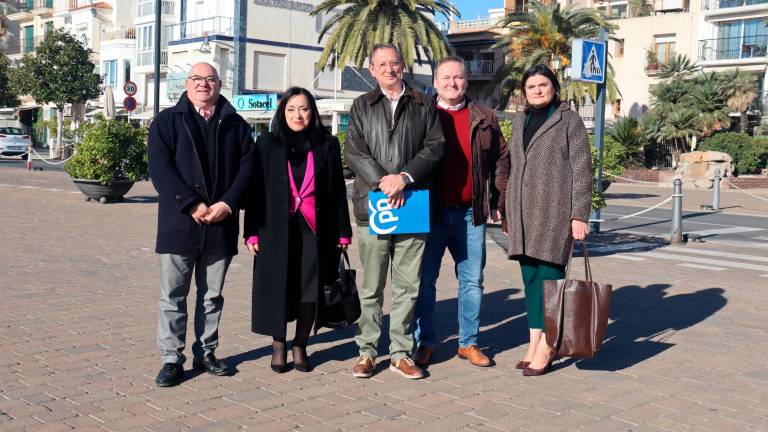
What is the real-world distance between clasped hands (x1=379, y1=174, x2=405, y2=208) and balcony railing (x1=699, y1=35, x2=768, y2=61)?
1748 inches

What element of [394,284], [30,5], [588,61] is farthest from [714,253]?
[30,5]

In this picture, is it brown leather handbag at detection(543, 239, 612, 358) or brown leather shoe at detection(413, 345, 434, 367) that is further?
brown leather shoe at detection(413, 345, 434, 367)

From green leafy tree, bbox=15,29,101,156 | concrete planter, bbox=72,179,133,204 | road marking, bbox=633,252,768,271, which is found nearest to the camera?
road marking, bbox=633,252,768,271

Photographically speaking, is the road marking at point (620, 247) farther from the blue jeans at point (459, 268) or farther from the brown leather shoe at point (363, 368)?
the brown leather shoe at point (363, 368)

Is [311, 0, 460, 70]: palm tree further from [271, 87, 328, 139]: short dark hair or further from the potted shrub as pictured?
[271, 87, 328, 139]: short dark hair

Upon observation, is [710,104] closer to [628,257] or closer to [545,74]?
[628,257]

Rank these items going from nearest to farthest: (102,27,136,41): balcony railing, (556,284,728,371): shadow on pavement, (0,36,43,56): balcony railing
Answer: (556,284,728,371): shadow on pavement < (102,27,136,41): balcony railing < (0,36,43,56): balcony railing

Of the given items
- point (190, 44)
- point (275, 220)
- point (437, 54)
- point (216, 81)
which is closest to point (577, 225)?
point (275, 220)

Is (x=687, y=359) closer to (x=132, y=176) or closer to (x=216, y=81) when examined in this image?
(x=216, y=81)

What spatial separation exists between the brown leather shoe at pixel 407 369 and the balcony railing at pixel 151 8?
164ft

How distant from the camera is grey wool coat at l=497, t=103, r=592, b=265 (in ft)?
18.1

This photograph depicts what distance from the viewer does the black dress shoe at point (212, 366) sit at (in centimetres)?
539

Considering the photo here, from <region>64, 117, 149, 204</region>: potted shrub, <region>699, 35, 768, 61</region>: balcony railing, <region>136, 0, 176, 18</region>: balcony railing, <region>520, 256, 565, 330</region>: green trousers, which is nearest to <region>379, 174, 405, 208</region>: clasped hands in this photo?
<region>520, 256, 565, 330</region>: green trousers

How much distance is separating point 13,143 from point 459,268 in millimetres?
41496
